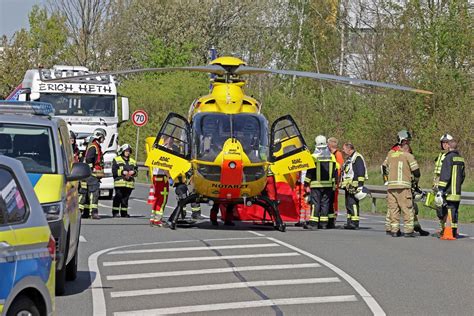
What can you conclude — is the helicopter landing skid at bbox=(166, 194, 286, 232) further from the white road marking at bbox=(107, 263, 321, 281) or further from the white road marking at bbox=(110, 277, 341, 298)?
the white road marking at bbox=(110, 277, 341, 298)

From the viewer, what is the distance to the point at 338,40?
59281mm

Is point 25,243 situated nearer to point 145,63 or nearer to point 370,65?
point 370,65

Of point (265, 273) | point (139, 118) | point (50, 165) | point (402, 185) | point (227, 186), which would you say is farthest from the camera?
point (139, 118)

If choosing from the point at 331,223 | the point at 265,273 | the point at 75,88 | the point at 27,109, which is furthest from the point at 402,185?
the point at 75,88

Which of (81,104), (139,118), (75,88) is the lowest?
(81,104)

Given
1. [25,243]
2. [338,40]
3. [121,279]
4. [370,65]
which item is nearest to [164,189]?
[121,279]

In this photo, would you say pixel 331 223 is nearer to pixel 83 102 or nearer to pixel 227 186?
pixel 227 186

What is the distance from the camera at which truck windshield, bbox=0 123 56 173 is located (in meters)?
12.7

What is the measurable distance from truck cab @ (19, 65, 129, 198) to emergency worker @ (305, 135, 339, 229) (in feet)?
33.7

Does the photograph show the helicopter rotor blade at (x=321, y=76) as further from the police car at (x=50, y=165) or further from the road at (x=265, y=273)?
the police car at (x=50, y=165)

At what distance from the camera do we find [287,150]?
22047mm

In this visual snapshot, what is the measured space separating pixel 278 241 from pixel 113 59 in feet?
163

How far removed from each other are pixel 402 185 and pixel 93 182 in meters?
6.92

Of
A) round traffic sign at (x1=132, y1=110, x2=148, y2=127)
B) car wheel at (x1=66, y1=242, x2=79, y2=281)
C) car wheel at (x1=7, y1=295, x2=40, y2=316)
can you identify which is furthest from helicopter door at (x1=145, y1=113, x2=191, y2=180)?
round traffic sign at (x1=132, y1=110, x2=148, y2=127)
